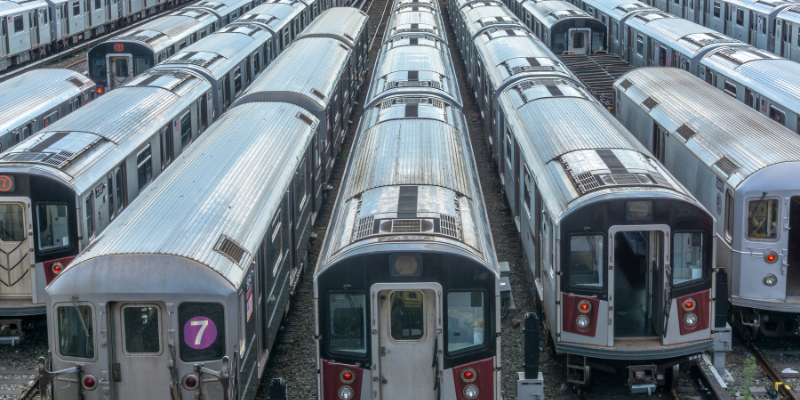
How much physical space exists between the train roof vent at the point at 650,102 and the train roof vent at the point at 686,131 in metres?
1.70

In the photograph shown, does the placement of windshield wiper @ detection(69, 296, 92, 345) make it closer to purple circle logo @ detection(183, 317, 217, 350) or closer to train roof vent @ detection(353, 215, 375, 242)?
purple circle logo @ detection(183, 317, 217, 350)

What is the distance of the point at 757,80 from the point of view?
53.0 ft

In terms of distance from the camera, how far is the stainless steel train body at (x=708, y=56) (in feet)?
50.1

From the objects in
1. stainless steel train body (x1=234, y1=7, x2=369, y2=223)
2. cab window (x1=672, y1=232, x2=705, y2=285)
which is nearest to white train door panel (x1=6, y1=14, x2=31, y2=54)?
stainless steel train body (x1=234, y1=7, x2=369, y2=223)

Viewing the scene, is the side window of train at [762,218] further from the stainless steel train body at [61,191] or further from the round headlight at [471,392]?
the stainless steel train body at [61,191]

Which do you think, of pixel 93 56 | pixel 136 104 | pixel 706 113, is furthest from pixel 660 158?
pixel 93 56

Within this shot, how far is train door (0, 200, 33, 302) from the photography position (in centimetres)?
1106

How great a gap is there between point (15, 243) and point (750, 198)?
32.3 ft

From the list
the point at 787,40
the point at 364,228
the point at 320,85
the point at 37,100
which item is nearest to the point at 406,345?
the point at 364,228

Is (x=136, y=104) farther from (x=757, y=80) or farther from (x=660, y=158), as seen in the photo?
(x=757, y=80)

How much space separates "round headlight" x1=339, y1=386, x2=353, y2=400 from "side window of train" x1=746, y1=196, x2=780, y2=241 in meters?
5.99

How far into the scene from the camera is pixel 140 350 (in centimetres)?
831

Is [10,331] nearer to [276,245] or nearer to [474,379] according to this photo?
[276,245]

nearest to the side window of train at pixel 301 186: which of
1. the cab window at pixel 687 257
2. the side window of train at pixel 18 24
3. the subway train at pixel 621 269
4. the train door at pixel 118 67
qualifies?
the subway train at pixel 621 269
